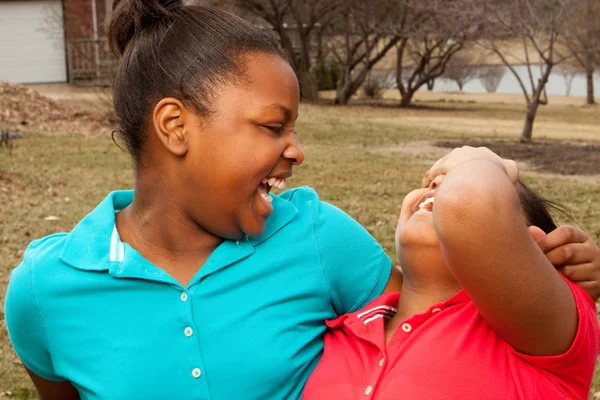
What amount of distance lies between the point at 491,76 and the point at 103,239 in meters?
49.1

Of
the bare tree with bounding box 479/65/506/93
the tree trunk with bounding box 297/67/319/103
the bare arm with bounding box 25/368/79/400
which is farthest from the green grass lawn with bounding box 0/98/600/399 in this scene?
the bare tree with bounding box 479/65/506/93

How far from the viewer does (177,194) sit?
2.20 meters

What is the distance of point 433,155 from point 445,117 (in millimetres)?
11351

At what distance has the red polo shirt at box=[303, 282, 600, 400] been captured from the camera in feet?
6.07

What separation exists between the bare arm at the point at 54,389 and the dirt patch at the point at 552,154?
11413 millimetres

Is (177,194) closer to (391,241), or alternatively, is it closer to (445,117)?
(391,241)

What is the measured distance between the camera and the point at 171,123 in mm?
2148

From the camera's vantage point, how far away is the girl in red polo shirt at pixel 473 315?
5.72ft

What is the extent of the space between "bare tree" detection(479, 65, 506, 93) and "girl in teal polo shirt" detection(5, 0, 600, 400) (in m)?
48.3

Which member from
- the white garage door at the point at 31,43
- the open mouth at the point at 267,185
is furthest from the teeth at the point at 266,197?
the white garage door at the point at 31,43

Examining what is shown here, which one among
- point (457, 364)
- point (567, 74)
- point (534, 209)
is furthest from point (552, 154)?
point (567, 74)

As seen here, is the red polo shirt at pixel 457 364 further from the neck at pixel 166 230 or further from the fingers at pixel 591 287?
the neck at pixel 166 230

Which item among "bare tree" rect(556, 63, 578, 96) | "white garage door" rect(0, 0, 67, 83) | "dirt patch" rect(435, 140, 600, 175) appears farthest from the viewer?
"bare tree" rect(556, 63, 578, 96)

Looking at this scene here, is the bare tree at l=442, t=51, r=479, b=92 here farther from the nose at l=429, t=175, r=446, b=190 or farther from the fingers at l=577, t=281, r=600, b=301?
the fingers at l=577, t=281, r=600, b=301
